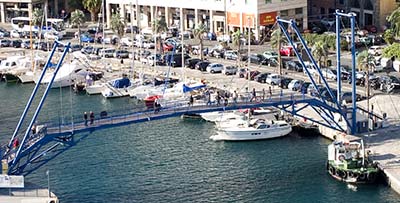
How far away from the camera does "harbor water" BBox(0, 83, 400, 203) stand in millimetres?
51406

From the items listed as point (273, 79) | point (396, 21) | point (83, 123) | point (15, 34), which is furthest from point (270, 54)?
point (83, 123)

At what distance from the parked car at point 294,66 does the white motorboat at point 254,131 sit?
44.7 feet

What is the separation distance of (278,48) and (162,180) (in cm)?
2376

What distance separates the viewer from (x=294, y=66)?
246 ft

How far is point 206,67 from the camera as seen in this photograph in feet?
253

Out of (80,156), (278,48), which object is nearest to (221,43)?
(278,48)

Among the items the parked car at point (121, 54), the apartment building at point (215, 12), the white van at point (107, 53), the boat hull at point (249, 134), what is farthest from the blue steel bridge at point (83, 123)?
the white van at point (107, 53)

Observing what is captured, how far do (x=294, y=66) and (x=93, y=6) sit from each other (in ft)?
94.7

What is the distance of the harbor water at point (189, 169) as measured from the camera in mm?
51406

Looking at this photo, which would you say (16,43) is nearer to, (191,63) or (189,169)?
(191,63)

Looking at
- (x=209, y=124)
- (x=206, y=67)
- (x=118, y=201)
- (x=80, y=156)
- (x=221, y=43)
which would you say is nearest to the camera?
(x=118, y=201)

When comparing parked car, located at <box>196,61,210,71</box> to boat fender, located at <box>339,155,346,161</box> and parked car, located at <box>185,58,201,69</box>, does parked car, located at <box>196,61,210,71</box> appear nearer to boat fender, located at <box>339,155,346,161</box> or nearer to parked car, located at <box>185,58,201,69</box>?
parked car, located at <box>185,58,201,69</box>

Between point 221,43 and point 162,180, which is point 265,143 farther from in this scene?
point 221,43

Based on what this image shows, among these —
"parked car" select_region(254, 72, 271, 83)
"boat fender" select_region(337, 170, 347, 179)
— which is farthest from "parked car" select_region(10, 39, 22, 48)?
"boat fender" select_region(337, 170, 347, 179)
